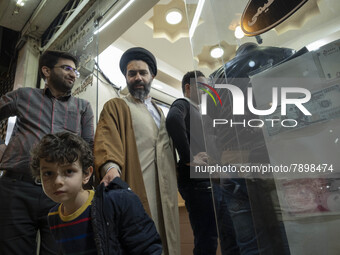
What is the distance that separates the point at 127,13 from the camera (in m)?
1.94

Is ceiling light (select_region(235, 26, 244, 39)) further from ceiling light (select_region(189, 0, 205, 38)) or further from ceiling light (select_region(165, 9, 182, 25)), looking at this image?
ceiling light (select_region(165, 9, 182, 25))

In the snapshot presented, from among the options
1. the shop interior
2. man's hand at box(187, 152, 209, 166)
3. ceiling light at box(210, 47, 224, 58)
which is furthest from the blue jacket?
ceiling light at box(210, 47, 224, 58)

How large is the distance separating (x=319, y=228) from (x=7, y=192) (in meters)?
1.09

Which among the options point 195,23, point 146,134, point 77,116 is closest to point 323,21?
point 195,23

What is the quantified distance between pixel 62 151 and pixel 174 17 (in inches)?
89.5

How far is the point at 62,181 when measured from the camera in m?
0.78

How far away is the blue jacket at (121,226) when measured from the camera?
70cm

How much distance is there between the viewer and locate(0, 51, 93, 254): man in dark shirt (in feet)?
3.26

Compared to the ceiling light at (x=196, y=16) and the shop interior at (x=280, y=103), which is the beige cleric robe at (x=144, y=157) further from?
the ceiling light at (x=196, y=16)

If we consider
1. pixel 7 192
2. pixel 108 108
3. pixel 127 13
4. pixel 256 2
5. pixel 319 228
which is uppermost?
pixel 127 13

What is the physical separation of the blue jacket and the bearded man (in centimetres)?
12

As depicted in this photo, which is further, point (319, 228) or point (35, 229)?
point (35, 229)

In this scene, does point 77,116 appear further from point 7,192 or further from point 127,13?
point 127,13

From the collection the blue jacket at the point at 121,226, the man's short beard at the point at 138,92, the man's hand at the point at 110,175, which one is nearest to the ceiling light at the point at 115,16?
the man's short beard at the point at 138,92
